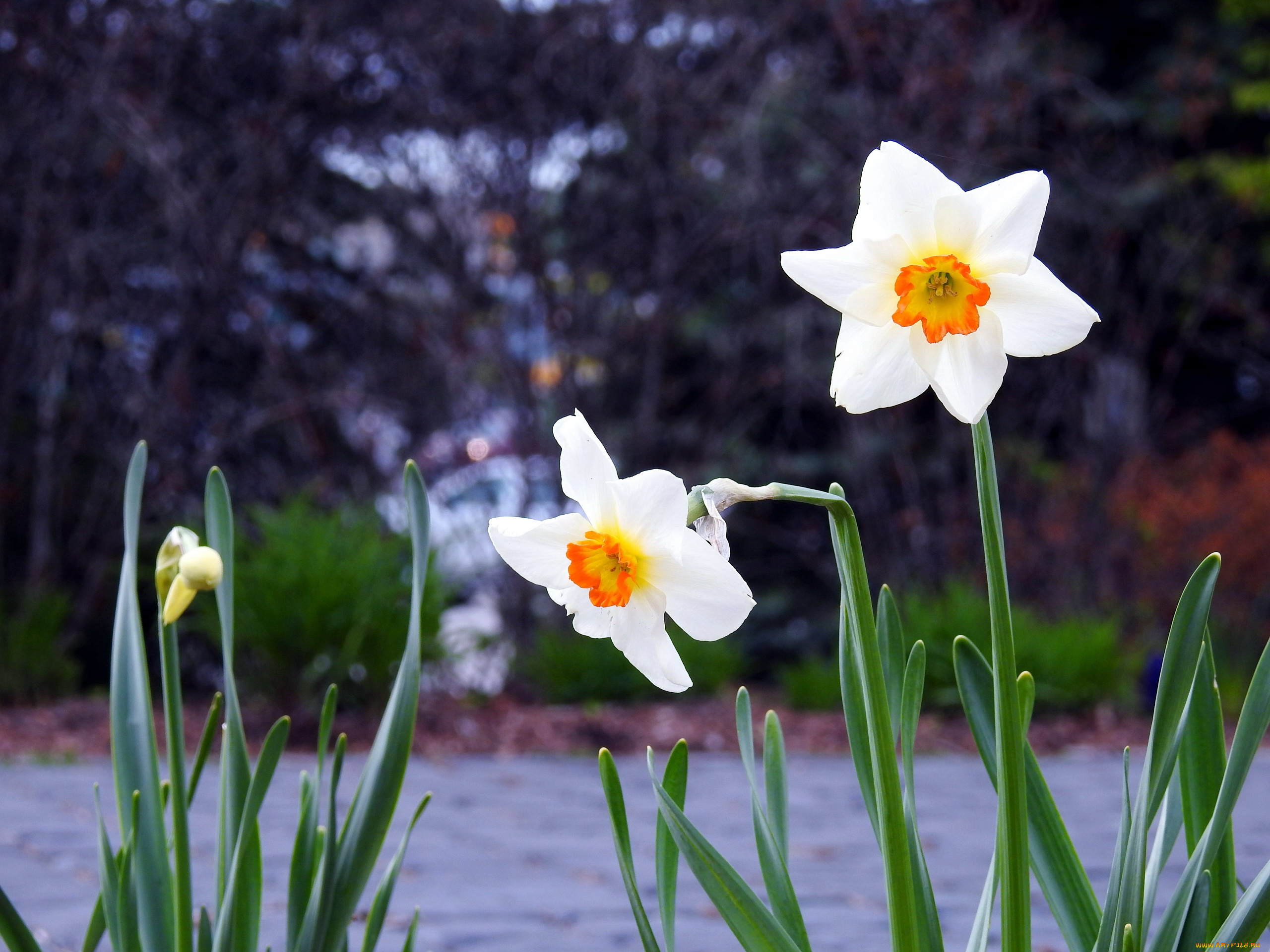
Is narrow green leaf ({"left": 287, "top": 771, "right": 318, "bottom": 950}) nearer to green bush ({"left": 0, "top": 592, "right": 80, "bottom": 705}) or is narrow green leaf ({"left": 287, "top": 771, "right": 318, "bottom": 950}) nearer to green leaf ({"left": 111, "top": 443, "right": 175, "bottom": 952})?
green leaf ({"left": 111, "top": 443, "right": 175, "bottom": 952})

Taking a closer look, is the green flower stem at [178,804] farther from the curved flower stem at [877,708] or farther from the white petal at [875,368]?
the white petal at [875,368]

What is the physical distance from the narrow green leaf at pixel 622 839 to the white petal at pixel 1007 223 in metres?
0.47

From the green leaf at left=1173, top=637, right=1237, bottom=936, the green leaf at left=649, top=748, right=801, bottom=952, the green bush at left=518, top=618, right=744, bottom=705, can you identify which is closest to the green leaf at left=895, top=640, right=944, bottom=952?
the green leaf at left=649, top=748, right=801, bottom=952

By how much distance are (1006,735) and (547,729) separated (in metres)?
3.92

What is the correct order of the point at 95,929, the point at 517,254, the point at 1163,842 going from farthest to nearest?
the point at 517,254 → the point at 95,929 → the point at 1163,842

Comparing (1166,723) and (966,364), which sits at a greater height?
(966,364)

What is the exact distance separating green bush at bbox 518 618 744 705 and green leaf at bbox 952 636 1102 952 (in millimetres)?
4200

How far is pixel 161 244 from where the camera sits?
19.2ft

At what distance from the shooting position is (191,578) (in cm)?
102

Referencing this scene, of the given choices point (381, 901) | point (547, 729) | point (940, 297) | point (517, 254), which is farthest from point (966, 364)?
point (517, 254)

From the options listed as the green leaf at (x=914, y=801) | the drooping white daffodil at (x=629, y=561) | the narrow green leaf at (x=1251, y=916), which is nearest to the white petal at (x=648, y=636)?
the drooping white daffodil at (x=629, y=561)

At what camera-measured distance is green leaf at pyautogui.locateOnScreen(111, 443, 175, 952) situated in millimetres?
1130

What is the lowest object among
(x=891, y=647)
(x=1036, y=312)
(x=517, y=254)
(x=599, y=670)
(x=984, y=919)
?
(x=599, y=670)

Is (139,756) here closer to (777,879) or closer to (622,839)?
(622,839)
